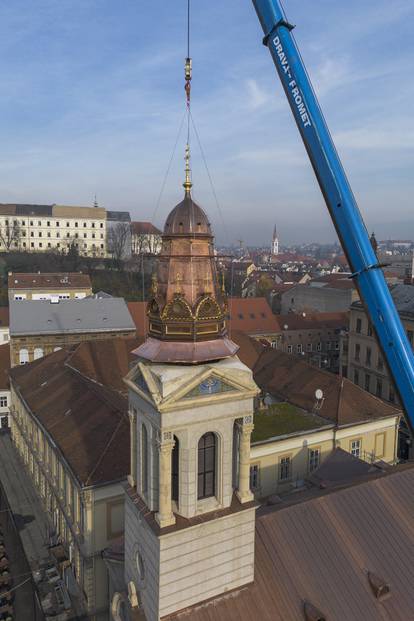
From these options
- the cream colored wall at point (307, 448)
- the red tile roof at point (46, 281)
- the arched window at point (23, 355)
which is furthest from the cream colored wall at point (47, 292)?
the cream colored wall at point (307, 448)

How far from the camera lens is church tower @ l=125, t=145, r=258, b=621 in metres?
14.0

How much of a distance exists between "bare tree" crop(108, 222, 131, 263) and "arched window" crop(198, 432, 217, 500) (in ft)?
367

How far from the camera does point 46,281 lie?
85.8 metres

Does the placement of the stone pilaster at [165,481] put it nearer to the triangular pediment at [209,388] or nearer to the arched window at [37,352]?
the triangular pediment at [209,388]

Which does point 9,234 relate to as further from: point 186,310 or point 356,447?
point 186,310

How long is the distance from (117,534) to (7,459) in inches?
884

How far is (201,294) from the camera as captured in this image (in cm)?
1411

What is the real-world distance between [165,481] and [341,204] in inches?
395

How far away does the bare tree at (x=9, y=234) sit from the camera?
128750 mm

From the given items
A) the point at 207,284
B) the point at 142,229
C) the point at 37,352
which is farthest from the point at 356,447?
the point at 142,229

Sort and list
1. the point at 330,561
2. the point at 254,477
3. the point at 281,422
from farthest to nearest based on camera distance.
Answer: the point at 281,422 → the point at 254,477 → the point at 330,561

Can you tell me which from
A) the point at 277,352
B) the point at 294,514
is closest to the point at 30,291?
the point at 277,352

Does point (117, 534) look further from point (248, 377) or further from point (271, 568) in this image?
point (248, 377)

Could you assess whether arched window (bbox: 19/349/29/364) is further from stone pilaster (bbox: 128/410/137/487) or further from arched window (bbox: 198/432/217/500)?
arched window (bbox: 198/432/217/500)
